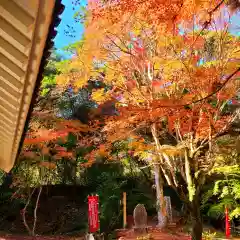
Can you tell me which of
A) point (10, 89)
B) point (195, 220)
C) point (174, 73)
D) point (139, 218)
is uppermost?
point (174, 73)

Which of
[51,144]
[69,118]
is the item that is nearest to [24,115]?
[51,144]

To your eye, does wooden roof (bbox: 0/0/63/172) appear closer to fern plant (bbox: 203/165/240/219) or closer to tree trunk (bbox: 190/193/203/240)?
tree trunk (bbox: 190/193/203/240)

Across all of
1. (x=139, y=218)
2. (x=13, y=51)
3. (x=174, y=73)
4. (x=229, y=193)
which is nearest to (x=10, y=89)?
(x=13, y=51)

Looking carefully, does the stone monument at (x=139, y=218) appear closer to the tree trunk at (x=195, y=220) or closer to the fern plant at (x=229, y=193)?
the fern plant at (x=229, y=193)

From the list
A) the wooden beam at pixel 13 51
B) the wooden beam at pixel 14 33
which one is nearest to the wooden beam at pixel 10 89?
the wooden beam at pixel 13 51

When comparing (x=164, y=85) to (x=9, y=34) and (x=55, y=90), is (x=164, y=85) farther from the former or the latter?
(x=55, y=90)

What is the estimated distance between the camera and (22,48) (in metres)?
1.48

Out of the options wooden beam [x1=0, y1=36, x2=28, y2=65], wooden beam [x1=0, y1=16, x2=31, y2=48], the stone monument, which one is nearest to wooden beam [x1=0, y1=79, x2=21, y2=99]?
wooden beam [x1=0, y1=36, x2=28, y2=65]

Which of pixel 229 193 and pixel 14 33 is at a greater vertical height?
pixel 14 33

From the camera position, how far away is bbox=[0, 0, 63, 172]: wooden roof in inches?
46.6

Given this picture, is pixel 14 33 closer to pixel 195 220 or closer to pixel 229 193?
pixel 195 220

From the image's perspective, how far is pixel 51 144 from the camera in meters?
15.9

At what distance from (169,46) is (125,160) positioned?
446 inches

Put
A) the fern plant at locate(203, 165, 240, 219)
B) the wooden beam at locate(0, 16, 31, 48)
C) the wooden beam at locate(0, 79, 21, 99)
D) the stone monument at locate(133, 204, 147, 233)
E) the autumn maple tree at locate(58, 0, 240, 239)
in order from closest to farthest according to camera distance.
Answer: the wooden beam at locate(0, 16, 31, 48) < the wooden beam at locate(0, 79, 21, 99) < the autumn maple tree at locate(58, 0, 240, 239) < the stone monument at locate(133, 204, 147, 233) < the fern plant at locate(203, 165, 240, 219)
